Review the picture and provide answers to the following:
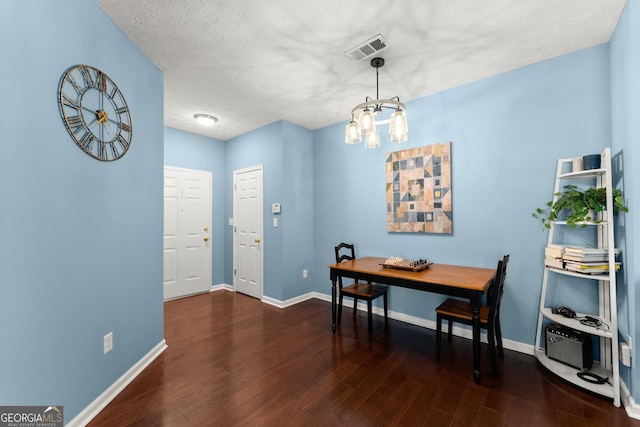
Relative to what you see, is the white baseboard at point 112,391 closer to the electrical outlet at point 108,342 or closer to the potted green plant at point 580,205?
the electrical outlet at point 108,342

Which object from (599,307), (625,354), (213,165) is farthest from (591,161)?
(213,165)

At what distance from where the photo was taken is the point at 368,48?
2.28 m

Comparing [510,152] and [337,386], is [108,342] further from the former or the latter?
[510,152]

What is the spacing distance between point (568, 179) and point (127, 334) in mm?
3892

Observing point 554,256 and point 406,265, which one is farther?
point 406,265

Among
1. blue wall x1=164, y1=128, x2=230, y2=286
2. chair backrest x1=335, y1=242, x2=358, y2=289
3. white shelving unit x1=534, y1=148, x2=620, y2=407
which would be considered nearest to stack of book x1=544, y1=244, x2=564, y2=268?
white shelving unit x1=534, y1=148, x2=620, y2=407

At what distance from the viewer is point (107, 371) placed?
1.89 m

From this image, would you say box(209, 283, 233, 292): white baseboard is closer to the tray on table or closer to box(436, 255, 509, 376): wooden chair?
the tray on table

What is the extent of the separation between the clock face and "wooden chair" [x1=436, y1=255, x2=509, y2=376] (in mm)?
2969

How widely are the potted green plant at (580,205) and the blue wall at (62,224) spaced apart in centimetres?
343

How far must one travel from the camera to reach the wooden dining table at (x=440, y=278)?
2100 millimetres

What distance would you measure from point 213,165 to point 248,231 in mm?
1418

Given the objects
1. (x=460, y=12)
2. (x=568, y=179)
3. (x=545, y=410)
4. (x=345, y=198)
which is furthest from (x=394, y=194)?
(x=545, y=410)

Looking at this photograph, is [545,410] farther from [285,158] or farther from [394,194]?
[285,158]
